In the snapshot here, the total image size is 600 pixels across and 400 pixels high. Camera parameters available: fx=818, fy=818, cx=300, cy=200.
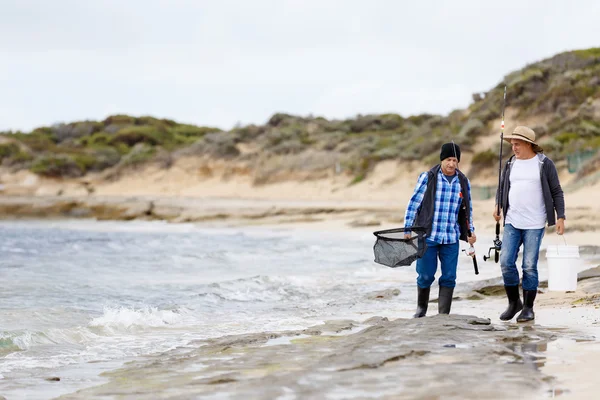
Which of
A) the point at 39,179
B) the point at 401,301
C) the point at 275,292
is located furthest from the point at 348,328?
the point at 39,179

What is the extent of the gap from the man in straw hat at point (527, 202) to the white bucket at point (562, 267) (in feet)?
2.48

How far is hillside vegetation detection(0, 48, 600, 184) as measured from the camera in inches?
1495

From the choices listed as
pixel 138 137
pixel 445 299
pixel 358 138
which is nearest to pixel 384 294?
pixel 445 299

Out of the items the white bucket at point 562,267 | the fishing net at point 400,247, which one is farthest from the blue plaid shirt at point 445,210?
the white bucket at point 562,267

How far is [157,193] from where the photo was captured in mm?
50281

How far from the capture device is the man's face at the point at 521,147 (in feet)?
23.0

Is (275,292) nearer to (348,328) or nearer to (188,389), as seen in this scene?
(348,328)

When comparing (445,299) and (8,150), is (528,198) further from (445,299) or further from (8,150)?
(8,150)

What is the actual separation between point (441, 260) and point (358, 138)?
4475 cm

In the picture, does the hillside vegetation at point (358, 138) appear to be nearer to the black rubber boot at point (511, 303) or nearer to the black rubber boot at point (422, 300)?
the black rubber boot at point (511, 303)

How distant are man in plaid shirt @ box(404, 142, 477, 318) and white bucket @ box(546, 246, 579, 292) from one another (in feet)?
3.82

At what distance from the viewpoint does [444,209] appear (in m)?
7.08

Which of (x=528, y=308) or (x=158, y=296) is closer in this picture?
(x=528, y=308)

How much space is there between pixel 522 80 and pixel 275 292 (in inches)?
1323
